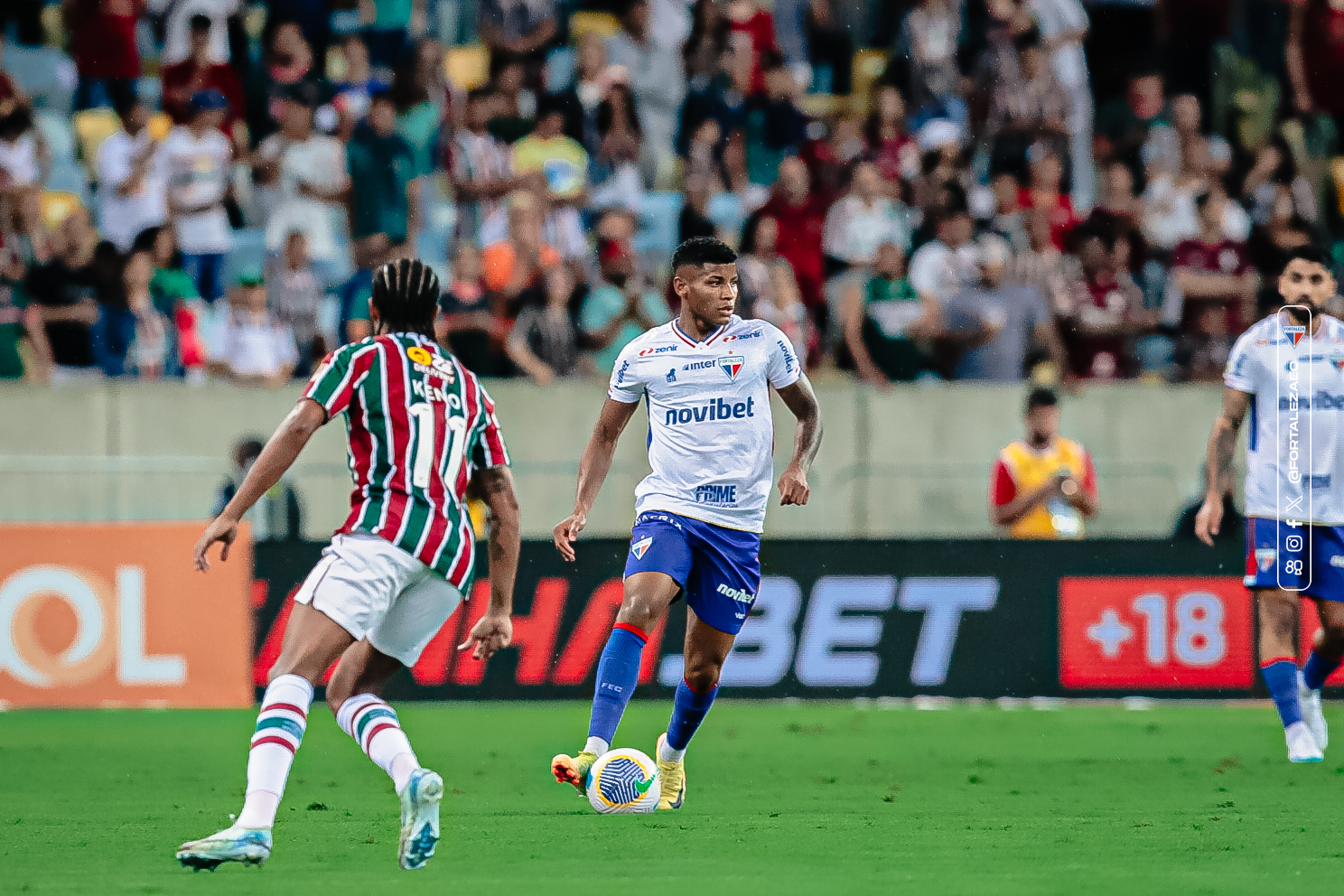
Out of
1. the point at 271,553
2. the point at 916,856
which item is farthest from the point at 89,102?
the point at 916,856

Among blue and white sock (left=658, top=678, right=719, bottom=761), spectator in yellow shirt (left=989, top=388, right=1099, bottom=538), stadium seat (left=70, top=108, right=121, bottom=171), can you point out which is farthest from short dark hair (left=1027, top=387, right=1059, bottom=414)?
stadium seat (left=70, top=108, right=121, bottom=171)

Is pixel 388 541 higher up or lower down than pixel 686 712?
higher up

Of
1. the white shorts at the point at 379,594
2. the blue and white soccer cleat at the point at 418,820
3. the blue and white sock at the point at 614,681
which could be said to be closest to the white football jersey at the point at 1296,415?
the blue and white sock at the point at 614,681

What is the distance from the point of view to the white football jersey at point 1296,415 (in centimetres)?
990

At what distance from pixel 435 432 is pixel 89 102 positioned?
13.8 m

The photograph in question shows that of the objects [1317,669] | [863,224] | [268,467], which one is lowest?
[1317,669]

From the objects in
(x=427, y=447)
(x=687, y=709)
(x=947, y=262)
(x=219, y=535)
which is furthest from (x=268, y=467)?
(x=947, y=262)

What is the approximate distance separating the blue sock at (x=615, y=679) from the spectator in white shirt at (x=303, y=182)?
9.90 metres

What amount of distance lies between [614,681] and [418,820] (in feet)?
6.42

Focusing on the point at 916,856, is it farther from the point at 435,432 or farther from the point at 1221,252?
the point at 1221,252

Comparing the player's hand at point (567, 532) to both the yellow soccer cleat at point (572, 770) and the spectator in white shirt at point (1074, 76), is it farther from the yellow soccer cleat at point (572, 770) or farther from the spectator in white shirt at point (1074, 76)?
the spectator in white shirt at point (1074, 76)

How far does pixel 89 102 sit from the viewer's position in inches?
746

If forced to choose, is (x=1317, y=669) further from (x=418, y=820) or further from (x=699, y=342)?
(x=418, y=820)

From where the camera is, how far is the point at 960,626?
14.0m
